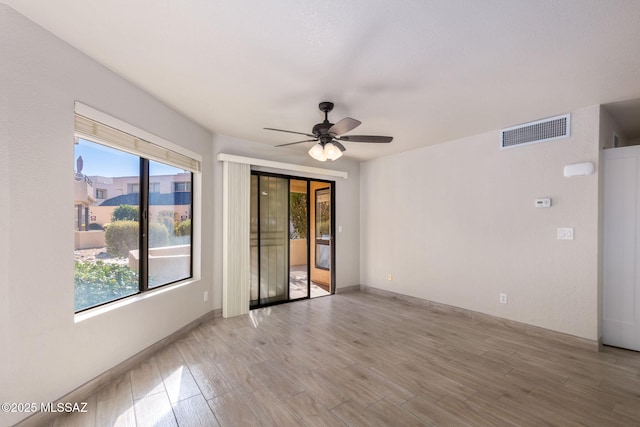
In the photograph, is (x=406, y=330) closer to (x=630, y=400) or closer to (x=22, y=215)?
(x=630, y=400)

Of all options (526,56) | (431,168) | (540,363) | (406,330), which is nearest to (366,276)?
(406,330)

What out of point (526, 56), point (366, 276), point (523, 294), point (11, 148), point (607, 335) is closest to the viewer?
point (11, 148)

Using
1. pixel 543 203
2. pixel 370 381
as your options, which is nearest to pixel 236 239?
pixel 370 381

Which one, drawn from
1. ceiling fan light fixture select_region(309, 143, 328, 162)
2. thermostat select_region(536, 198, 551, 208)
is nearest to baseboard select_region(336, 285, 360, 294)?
ceiling fan light fixture select_region(309, 143, 328, 162)

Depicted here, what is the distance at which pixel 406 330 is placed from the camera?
12.0ft

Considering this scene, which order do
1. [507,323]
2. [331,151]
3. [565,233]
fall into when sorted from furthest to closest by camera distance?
[507,323], [565,233], [331,151]

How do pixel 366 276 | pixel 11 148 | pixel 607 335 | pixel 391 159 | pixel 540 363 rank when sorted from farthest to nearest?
pixel 366 276 → pixel 391 159 → pixel 607 335 → pixel 540 363 → pixel 11 148

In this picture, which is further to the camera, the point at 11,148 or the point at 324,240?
the point at 324,240

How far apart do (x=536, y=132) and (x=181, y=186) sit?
4.67 meters

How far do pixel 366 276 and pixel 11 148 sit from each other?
17.6 feet

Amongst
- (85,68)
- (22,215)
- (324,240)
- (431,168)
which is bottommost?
(324,240)

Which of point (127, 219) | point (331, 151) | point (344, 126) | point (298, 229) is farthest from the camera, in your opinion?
point (298, 229)

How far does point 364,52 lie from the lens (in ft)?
6.98

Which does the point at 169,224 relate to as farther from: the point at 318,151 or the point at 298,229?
the point at 298,229
